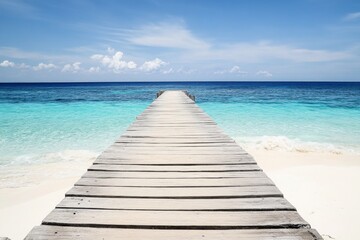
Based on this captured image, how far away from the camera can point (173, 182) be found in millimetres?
2881

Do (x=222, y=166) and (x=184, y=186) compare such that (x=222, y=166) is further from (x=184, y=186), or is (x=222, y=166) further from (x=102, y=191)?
(x=102, y=191)

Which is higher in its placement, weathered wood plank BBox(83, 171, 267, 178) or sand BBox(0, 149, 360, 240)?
weathered wood plank BBox(83, 171, 267, 178)

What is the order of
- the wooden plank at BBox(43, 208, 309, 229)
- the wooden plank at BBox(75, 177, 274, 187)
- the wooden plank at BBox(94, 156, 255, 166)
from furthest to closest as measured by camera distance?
the wooden plank at BBox(94, 156, 255, 166) → the wooden plank at BBox(75, 177, 274, 187) → the wooden plank at BBox(43, 208, 309, 229)

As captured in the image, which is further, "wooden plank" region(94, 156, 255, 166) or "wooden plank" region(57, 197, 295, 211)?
"wooden plank" region(94, 156, 255, 166)

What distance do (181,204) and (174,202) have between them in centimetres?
8

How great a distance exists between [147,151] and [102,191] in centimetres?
153

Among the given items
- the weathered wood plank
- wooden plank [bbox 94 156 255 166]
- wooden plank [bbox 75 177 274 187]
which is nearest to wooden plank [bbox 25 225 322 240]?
wooden plank [bbox 75 177 274 187]

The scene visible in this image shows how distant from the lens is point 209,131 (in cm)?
554

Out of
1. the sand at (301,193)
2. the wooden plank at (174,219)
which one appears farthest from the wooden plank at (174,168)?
the sand at (301,193)

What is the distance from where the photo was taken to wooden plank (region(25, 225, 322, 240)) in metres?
1.84

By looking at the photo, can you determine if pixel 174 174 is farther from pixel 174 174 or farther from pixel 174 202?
pixel 174 202

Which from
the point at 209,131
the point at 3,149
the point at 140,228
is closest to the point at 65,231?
the point at 140,228

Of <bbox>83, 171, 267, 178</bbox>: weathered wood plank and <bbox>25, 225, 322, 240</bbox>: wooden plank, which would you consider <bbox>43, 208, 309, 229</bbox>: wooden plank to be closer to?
<bbox>25, 225, 322, 240</bbox>: wooden plank

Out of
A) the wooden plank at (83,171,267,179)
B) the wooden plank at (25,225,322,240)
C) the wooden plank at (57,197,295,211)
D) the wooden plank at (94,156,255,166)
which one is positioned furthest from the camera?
the wooden plank at (94,156,255,166)
